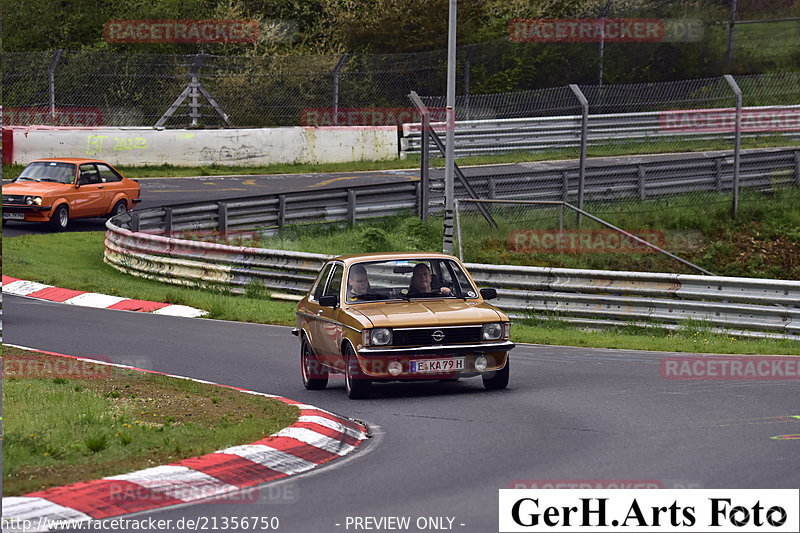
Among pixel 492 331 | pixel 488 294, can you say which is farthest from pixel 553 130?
pixel 492 331

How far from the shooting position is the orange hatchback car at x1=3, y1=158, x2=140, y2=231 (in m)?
26.9

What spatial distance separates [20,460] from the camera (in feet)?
27.3

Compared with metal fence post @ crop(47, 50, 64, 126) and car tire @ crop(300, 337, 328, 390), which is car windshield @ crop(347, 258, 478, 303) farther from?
metal fence post @ crop(47, 50, 64, 126)

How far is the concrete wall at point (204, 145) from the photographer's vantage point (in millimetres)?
33281

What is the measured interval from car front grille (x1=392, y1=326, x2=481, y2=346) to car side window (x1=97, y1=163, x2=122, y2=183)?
18255mm

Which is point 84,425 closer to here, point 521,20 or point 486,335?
point 486,335

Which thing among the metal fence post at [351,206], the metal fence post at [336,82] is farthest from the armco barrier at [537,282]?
the metal fence post at [336,82]

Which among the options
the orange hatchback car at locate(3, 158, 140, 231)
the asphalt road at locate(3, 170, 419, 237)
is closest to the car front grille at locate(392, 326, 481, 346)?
the orange hatchback car at locate(3, 158, 140, 231)

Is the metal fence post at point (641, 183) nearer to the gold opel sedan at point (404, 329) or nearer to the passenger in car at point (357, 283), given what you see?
the gold opel sedan at point (404, 329)

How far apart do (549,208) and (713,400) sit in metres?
13.3

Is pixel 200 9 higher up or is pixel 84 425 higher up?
pixel 200 9

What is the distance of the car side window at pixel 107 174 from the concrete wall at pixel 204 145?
17.5ft

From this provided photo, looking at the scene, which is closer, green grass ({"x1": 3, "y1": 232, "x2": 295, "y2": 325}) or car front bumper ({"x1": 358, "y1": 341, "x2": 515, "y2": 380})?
car front bumper ({"x1": 358, "y1": 341, "x2": 515, "y2": 380})

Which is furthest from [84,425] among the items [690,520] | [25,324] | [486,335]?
[25,324]
